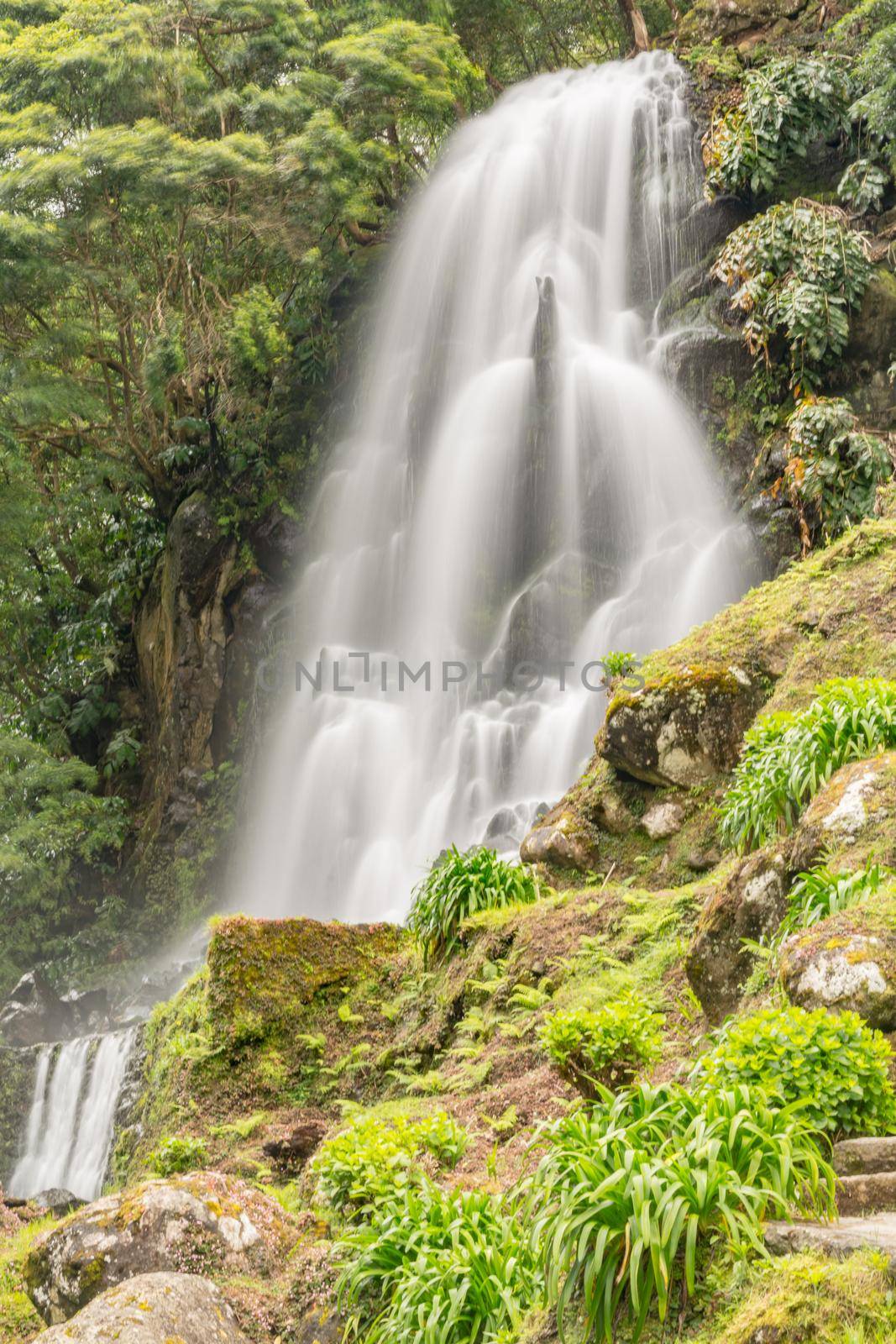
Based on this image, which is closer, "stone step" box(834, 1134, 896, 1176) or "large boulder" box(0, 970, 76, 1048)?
"stone step" box(834, 1134, 896, 1176)

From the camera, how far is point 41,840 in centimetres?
2097

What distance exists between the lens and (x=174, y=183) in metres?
19.6

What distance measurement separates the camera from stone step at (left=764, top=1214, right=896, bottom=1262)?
3.05m

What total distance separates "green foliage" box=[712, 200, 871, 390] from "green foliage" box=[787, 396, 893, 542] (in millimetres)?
1755

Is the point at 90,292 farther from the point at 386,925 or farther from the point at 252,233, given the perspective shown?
the point at 386,925

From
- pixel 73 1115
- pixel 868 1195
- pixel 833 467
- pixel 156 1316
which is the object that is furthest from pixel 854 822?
pixel 73 1115

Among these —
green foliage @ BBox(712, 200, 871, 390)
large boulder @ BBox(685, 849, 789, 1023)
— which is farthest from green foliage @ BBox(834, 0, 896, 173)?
large boulder @ BBox(685, 849, 789, 1023)

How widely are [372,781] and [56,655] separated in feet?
37.8

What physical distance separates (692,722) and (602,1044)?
4.78 metres

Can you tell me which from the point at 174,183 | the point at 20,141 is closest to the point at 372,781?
the point at 174,183

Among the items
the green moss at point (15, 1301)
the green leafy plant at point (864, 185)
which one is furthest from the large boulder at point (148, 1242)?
the green leafy plant at point (864, 185)

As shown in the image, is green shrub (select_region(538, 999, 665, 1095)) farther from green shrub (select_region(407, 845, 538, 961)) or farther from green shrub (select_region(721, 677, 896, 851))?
green shrub (select_region(407, 845, 538, 961))

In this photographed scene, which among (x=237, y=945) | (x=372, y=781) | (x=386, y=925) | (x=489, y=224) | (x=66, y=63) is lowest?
(x=372, y=781)

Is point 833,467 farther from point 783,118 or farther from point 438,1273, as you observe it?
point 438,1273
